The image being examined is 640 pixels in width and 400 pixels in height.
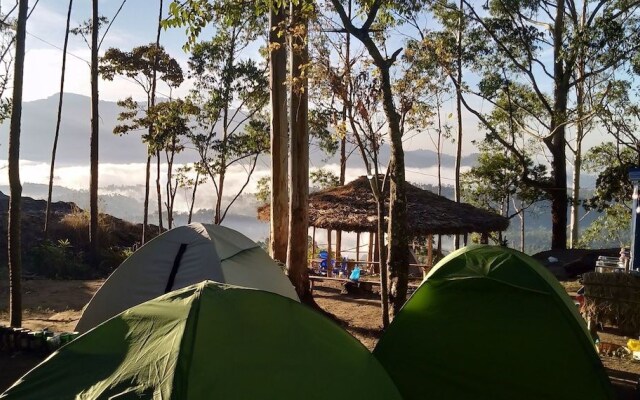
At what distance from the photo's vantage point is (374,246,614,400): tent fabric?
4.46m

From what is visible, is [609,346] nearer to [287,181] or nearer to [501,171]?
[287,181]

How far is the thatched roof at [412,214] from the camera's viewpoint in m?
14.6

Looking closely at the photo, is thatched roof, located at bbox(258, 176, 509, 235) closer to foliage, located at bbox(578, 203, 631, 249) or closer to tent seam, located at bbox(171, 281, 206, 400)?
tent seam, located at bbox(171, 281, 206, 400)

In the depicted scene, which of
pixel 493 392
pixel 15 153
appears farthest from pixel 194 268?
pixel 15 153

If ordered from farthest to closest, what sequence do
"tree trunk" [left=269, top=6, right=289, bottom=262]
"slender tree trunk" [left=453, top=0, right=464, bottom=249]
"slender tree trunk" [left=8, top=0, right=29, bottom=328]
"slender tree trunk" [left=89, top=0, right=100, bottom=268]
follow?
"slender tree trunk" [left=453, top=0, right=464, bottom=249], "slender tree trunk" [left=89, top=0, right=100, bottom=268], "tree trunk" [left=269, top=6, right=289, bottom=262], "slender tree trunk" [left=8, top=0, right=29, bottom=328]

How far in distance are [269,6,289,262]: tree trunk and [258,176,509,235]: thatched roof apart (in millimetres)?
4261

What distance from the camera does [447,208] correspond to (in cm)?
1555

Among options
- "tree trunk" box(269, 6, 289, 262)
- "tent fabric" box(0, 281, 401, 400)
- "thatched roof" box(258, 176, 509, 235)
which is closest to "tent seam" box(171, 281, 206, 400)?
"tent fabric" box(0, 281, 401, 400)

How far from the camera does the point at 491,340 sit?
179 inches

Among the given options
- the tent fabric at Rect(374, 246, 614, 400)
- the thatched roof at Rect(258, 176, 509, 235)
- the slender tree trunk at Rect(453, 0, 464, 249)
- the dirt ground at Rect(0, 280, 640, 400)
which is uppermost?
the slender tree trunk at Rect(453, 0, 464, 249)

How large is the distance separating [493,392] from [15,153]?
717 cm

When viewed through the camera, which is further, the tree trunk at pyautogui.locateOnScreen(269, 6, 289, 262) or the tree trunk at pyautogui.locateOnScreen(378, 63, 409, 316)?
the tree trunk at pyautogui.locateOnScreen(269, 6, 289, 262)

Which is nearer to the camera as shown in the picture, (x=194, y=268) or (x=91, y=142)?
(x=194, y=268)

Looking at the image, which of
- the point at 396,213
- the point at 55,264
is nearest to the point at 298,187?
the point at 396,213
